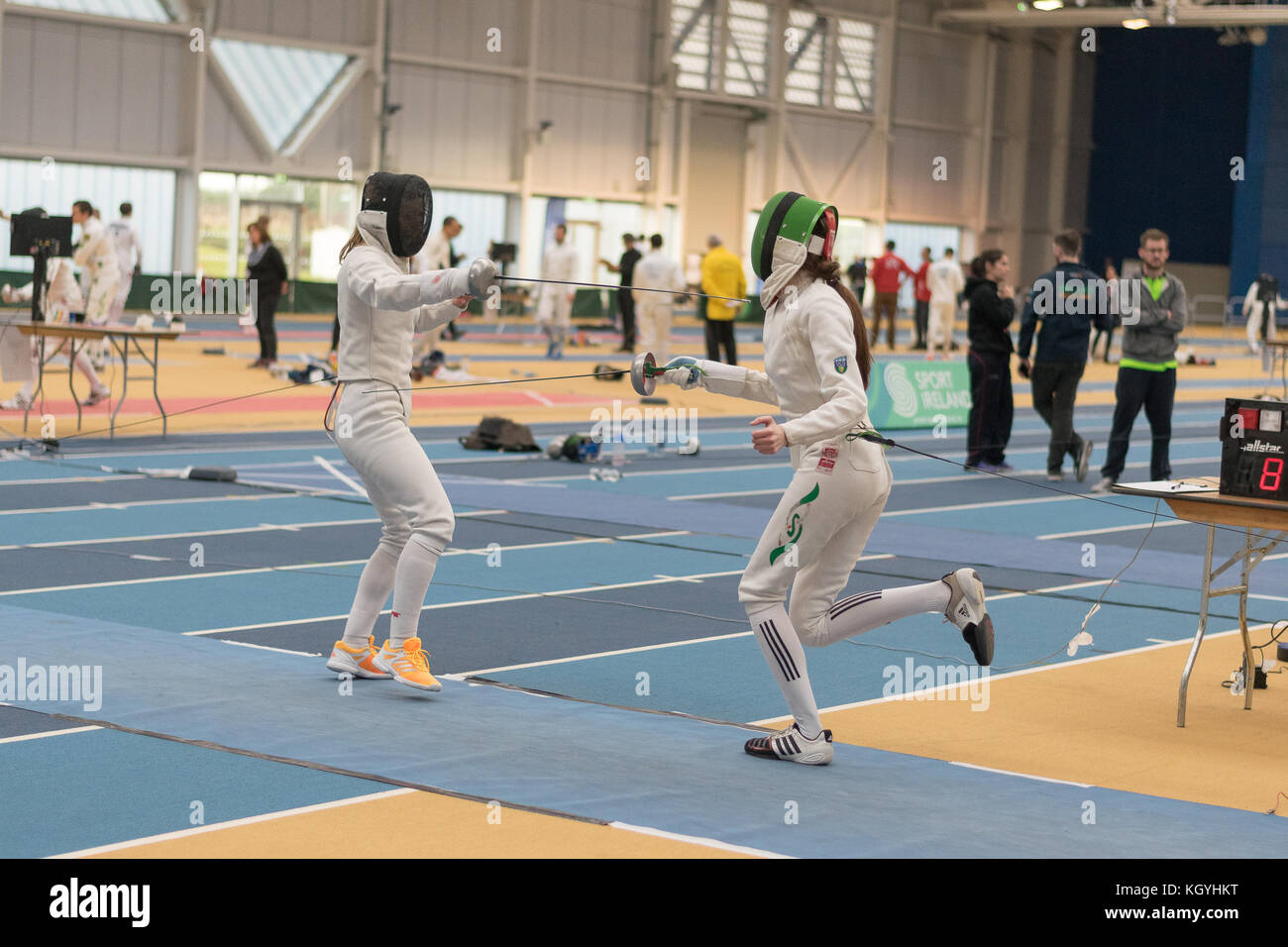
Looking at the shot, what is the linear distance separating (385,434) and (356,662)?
2.79ft

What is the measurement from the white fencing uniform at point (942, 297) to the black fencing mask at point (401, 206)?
69.1ft

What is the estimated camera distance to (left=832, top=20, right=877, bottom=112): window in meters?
41.7

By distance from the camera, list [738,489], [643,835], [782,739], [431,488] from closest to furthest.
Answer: [643,835] < [782,739] < [431,488] < [738,489]

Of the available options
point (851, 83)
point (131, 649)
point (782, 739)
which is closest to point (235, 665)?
point (131, 649)

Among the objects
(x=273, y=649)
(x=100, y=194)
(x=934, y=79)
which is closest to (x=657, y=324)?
(x=100, y=194)

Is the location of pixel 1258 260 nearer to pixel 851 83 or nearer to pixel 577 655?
pixel 851 83

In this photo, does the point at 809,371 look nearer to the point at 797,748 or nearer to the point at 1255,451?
the point at 797,748

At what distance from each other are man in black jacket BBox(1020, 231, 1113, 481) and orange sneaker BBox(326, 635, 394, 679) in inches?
298

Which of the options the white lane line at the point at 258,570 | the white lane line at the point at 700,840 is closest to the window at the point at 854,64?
the white lane line at the point at 258,570

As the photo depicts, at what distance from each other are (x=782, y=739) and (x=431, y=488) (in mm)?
1566

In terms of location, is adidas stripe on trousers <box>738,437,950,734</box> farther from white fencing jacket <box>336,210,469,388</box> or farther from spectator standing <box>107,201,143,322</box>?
spectator standing <box>107,201,143,322</box>

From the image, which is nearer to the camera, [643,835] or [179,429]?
[643,835]

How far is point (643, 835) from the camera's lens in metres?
4.37

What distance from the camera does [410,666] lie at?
5906mm
